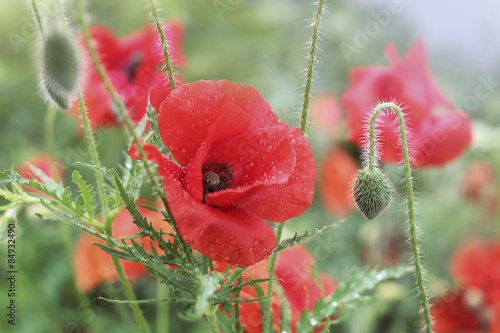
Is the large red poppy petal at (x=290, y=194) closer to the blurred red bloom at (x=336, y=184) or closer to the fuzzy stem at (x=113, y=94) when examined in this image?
the fuzzy stem at (x=113, y=94)

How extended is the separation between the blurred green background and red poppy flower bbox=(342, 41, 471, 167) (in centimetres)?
17

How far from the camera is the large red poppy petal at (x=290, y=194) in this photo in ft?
2.12

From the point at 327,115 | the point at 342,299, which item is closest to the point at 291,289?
the point at 342,299

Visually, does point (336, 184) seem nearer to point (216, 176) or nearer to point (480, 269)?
point (480, 269)

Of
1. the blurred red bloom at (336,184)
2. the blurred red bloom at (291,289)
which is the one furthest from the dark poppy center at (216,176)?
the blurred red bloom at (336,184)

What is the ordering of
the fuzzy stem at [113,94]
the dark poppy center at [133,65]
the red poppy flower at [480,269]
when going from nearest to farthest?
the fuzzy stem at [113,94], the dark poppy center at [133,65], the red poppy flower at [480,269]

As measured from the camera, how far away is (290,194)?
65 cm

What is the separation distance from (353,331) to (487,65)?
9.25ft

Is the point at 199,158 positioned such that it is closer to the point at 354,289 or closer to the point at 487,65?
the point at 354,289

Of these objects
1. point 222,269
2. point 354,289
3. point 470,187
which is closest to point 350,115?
point 354,289

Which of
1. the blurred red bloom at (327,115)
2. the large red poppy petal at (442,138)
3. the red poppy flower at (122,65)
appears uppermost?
the blurred red bloom at (327,115)

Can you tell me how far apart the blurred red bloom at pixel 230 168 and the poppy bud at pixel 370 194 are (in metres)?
0.12

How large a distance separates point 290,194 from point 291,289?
0.37 meters

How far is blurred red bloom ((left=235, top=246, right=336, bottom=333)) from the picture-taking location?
790 millimetres
